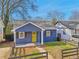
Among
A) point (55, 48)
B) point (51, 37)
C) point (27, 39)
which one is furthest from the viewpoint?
point (51, 37)

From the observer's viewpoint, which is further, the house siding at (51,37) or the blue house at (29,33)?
the house siding at (51,37)

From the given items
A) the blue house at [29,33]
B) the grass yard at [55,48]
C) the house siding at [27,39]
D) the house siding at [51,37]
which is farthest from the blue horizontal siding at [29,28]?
the grass yard at [55,48]

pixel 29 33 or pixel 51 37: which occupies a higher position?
pixel 29 33

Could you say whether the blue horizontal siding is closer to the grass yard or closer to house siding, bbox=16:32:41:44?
house siding, bbox=16:32:41:44

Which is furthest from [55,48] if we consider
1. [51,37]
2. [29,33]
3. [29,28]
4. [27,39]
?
[51,37]

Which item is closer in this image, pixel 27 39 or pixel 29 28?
pixel 29 28

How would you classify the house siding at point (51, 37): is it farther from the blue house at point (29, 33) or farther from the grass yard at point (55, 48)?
the grass yard at point (55, 48)

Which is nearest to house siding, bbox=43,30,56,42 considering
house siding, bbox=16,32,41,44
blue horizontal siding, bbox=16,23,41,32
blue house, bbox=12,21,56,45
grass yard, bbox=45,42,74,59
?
blue house, bbox=12,21,56,45

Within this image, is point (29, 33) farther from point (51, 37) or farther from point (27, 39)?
point (51, 37)

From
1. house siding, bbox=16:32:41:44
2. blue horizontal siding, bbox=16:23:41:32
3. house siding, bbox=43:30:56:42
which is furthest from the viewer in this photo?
house siding, bbox=43:30:56:42

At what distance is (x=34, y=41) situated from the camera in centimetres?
2852

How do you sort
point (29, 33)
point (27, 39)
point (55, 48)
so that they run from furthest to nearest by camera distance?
1. point (29, 33)
2. point (27, 39)
3. point (55, 48)

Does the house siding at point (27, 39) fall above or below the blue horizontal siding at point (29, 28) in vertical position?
below

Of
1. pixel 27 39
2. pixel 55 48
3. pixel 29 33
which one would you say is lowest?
pixel 55 48
